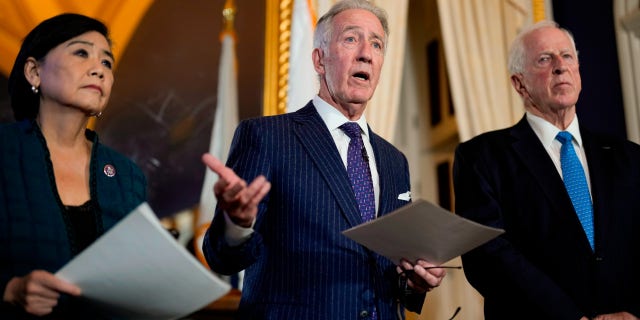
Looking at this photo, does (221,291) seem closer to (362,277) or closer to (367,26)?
(362,277)

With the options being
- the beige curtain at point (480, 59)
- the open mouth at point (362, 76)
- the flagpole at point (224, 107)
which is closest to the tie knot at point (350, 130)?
the open mouth at point (362, 76)

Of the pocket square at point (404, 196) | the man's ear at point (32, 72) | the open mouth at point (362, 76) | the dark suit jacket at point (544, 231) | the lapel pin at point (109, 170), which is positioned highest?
the man's ear at point (32, 72)

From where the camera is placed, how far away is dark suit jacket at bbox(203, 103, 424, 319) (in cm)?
164

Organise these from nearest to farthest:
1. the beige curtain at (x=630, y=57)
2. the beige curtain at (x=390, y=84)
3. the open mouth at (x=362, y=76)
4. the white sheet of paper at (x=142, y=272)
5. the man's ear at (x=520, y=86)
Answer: the white sheet of paper at (x=142, y=272) < the open mouth at (x=362, y=76) < the man's ear at (x=520, y=86) < the beige curtain at (x=390, y=84) < the beige curtain at (x=630, y=57)

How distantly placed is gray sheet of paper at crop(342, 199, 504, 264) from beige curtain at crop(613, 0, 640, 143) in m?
2.41

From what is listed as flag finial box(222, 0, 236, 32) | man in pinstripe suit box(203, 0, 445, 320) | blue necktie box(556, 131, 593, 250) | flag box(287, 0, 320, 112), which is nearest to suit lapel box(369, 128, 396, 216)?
man in pinstripe suit box(203, 0, 445, 320)

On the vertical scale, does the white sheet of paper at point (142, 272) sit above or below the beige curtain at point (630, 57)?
below

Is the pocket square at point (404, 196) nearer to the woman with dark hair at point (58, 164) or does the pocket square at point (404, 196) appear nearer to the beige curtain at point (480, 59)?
the woman with dark hair at point (58, 164)

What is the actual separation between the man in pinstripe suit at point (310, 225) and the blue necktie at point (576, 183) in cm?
57

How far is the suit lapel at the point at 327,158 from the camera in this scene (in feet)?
5.68

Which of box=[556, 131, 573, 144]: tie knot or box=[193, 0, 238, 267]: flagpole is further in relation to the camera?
box=[193, 0, 238, 267]: flagpole

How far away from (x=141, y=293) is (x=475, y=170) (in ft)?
4.05

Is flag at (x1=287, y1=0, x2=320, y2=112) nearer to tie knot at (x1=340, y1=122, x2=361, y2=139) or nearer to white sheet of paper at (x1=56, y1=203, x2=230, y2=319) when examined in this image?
tie knot at (x1=340, y1=122, x2=361, y2=139)

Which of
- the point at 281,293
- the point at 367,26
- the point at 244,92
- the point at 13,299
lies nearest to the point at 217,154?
the point at 244,92
